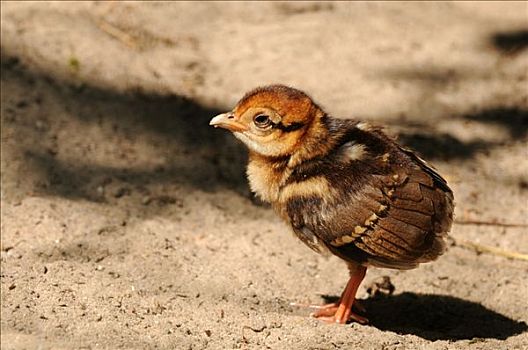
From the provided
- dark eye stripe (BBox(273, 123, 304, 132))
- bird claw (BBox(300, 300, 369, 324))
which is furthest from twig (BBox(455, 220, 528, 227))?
dark eye stripe (BBox(273, 123, 304, 132))

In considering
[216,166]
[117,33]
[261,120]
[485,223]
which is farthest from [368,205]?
[117,33]

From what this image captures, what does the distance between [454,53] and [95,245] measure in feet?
14.6

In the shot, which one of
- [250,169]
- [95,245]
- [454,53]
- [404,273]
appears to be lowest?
[95,245]

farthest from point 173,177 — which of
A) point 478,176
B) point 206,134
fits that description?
point 478,176

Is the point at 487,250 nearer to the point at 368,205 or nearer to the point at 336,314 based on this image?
the point at 336,314

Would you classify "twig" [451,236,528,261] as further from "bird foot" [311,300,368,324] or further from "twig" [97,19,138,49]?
"twig" [97,19,138,49]

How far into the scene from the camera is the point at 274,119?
488 centimetres

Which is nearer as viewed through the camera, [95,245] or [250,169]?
[250,169]

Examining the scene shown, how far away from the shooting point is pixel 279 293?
5.43m

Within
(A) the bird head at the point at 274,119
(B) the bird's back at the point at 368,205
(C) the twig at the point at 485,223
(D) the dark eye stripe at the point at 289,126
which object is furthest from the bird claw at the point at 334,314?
(C) the twig at the point at 485,223

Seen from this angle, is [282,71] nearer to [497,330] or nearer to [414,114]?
[414,114]

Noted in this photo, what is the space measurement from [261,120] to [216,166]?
6.48ft

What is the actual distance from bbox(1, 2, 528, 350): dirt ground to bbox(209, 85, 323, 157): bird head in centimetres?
94

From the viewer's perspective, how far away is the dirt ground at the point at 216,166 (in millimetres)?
4766
